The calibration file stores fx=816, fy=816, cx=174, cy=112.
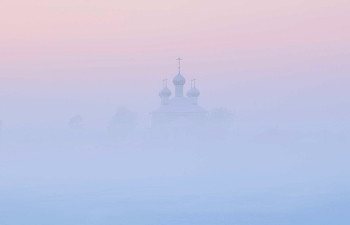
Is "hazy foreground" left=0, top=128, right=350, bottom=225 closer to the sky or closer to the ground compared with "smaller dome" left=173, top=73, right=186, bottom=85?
closer to the ground

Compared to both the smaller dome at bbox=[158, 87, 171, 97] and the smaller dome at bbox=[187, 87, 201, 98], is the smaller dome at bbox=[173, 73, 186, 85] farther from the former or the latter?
the smaller dome at bbox=[187, 87, 201, 98]

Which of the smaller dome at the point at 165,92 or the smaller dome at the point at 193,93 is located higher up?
the smaller dome at the point at 193,93

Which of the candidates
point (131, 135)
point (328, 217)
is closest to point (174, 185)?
point (328, 217)

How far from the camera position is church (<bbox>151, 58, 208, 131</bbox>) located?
6008cm

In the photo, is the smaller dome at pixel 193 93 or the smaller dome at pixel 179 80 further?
the smaller dome at pixel 193 93

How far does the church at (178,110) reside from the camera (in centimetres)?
6008

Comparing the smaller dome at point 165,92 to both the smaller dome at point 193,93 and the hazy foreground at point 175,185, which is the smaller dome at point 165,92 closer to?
the smaller dome at point 193,93

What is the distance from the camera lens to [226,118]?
71312 millimetres

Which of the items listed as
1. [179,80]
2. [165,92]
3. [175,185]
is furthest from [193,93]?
[175,185]

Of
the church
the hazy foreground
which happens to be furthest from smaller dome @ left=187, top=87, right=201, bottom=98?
the hazy foreground

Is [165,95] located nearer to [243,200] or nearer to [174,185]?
[174,185]

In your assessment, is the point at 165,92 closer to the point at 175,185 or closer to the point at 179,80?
the point at 179,80

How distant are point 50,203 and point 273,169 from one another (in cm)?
1800

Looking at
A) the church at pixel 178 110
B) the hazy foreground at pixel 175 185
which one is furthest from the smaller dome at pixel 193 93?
the hazy foreground at pixel 175 185
